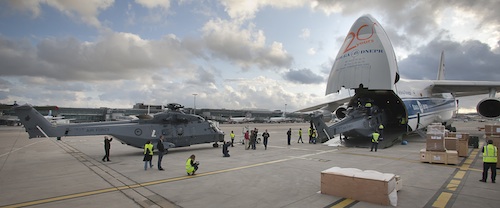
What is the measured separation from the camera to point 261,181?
9141 mm

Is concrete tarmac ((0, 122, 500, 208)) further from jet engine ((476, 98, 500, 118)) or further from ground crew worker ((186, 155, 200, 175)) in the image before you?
jet engine ((476, 98, 500, 118))

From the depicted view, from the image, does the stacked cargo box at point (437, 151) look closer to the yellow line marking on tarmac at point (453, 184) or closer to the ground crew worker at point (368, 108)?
the yellow line marking on tarmac at point (453, 184)

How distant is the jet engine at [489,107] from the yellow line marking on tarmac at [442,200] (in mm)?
20766

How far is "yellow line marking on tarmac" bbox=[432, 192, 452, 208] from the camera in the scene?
6.61 metres

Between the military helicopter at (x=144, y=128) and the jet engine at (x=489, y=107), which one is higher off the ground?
the jet engine at (x=489, y=107)

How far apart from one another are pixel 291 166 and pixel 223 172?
3147 millimetres

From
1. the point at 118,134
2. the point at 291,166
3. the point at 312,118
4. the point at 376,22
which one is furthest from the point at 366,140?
the point at 118,134

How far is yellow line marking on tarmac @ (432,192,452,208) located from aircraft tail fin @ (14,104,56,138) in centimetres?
1714

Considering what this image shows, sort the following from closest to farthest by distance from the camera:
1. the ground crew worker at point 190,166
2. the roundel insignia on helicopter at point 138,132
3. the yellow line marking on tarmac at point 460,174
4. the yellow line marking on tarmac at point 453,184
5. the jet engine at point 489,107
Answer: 1. the yellow line marking on tarmac at point 453,184
2. the yellow line marking on tarmac at point 460,174
3. the ground crew worker at point 190,166
4. the roundel insignia on helicopter at point 138,132
5. the jet engine at point 489,107

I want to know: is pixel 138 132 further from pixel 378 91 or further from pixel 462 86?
pixel 462 86

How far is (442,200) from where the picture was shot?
6.92 meters

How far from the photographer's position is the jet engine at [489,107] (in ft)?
73.2

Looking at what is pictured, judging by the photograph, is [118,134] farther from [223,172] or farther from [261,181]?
[261,181]

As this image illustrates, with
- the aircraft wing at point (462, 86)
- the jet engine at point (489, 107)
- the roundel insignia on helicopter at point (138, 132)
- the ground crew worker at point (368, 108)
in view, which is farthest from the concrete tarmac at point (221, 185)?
the aircraft wing at point (462, 86)
